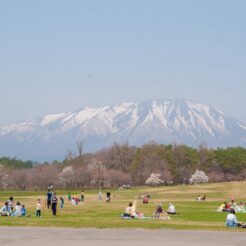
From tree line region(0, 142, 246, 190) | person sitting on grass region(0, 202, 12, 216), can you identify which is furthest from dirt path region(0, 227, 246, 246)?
tree line region(0, 142, 246, 190)

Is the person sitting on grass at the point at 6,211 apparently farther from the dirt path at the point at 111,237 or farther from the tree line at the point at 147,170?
the tree line at the point at 147,170

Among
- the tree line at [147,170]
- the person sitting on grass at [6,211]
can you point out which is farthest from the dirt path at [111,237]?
the tree line at [147,170]

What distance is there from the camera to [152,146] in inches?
6658

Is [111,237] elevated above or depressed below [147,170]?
below

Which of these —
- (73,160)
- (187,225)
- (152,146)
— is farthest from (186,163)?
(187,225)

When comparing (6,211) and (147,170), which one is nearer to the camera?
(6,211)

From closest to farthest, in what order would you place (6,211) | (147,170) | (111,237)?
(111,237)
(6,211)
(147,170)

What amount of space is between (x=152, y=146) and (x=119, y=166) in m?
12.1

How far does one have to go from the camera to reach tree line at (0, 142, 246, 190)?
16025 centimetres

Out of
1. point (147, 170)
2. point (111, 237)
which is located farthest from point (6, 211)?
point (147, 170)

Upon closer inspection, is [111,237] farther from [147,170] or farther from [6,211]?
[147,170]

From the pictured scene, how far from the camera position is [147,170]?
161 metres

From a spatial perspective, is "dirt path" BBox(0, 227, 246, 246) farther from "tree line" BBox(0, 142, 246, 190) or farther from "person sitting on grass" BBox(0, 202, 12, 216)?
"tree line" BBox(0, 142, 246, 190)

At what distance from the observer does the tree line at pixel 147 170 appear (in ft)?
526
